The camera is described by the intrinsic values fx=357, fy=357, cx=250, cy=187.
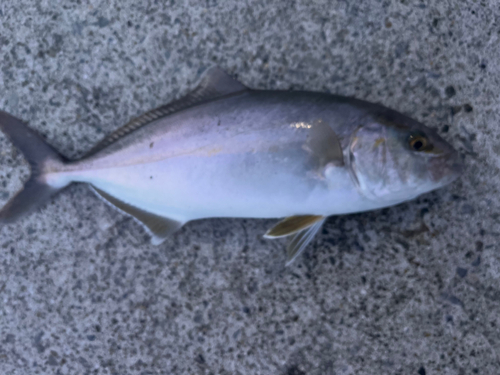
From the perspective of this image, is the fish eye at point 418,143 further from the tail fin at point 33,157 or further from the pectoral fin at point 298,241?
the tail fin at point 33,157

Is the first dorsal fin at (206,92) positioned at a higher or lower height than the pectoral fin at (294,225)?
higher

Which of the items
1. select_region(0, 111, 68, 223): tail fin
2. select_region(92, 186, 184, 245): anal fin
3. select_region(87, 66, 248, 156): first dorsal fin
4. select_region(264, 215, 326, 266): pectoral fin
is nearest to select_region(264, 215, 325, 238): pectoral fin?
select_region(264, 215, 326, 266): pectoral fin

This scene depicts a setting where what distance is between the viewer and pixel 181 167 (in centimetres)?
138

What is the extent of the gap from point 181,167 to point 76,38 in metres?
0.88

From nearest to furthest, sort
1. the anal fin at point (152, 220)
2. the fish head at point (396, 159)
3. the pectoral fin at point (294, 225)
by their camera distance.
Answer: the fish head at point (396, 159), the pectoral fin at point (294, 225), the anal fin at point (152, 220)

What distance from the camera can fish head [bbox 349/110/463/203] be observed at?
125 cm

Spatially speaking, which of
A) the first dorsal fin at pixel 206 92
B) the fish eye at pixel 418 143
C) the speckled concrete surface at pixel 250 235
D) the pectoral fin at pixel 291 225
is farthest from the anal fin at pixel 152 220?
the fish eye at pixel 418 143

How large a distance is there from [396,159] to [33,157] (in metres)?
1.45

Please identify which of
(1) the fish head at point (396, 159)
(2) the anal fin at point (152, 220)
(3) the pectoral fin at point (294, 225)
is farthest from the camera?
(2) the anal fin at point (152, 220)

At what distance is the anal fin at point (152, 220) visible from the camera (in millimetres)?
1505

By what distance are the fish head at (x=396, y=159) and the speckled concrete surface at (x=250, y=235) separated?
32 cm

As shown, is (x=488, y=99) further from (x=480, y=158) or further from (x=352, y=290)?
(x=352, y=290)

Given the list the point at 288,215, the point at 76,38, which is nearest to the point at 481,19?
the point at 288,215

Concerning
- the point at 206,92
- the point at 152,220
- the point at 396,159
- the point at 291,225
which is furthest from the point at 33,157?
the point at 396,159
